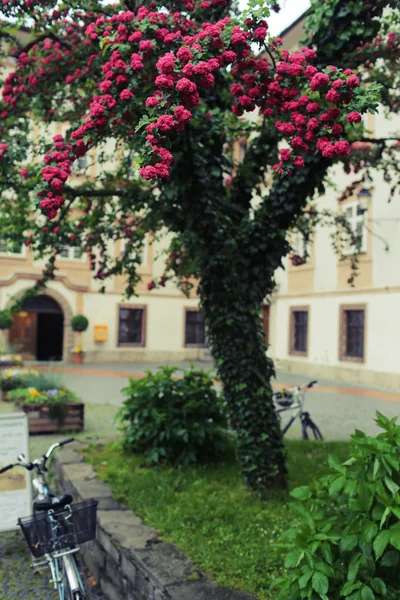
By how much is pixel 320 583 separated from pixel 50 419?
689cm

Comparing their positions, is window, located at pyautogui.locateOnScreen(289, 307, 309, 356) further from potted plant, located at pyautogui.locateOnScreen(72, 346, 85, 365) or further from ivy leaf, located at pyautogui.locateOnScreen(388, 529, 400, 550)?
ivy leaf, located at pyautogui.locateOnScreen(388, 529, 400, 550)

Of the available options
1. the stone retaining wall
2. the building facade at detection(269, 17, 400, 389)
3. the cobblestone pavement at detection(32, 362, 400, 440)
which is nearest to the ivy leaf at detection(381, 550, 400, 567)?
the stone retaining wall

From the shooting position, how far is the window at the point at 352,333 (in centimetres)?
1716

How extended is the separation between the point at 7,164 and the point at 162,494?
10.4 feet

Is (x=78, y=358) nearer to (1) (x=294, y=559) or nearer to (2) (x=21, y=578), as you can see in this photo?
(2) (x=21, y=578)

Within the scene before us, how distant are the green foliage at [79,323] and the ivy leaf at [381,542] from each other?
815 inches

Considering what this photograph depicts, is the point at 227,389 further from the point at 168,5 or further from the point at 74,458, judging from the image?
the point at 168,5

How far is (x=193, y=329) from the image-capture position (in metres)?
25.7


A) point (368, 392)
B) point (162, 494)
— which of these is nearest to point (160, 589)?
point (162, 494)

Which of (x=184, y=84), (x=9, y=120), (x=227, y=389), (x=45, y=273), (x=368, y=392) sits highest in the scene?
(x=9, y=120)

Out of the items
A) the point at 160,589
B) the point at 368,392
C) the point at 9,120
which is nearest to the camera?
the point at 160,589

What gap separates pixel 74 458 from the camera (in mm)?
6199

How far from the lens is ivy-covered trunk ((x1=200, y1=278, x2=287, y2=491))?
192 inches

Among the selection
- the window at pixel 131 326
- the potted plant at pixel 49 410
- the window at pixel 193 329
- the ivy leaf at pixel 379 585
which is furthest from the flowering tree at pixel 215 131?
the window at pixel 193 329
